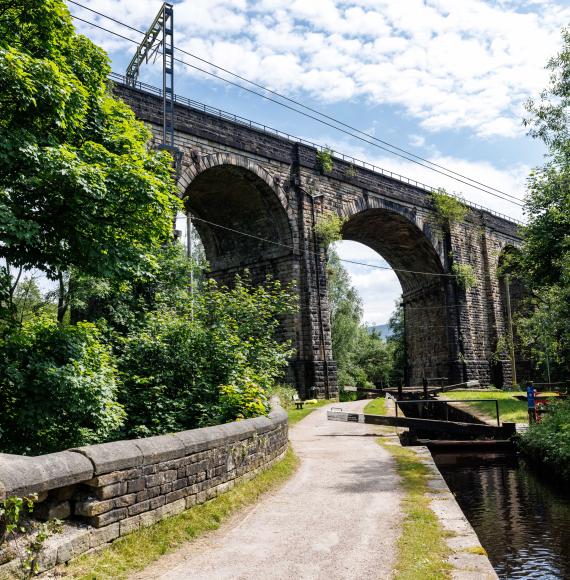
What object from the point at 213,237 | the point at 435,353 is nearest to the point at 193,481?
the point at 213,237

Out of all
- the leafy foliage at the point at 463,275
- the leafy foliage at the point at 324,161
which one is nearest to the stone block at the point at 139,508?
the leafy foliage at the point at 324,161

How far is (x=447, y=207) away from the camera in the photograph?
3077 cm

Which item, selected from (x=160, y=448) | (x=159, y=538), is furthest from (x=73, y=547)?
(x=160, y=448)

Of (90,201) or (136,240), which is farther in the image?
(136,240)

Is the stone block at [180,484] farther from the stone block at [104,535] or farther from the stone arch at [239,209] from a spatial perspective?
the stone arch at [239,209]

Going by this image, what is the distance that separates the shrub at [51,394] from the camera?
7250mm

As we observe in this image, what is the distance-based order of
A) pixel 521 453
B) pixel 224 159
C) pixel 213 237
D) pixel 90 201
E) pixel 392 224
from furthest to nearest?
pixel 392 224 < pixel 213 237 < pixel 224 159 < pixel 521 453 < pixel 90 201

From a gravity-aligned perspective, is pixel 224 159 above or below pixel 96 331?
above

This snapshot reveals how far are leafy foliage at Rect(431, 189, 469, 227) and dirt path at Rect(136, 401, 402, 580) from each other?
24.3m

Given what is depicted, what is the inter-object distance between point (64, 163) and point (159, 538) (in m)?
5.02

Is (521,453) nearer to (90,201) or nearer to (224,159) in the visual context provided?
(90,201)

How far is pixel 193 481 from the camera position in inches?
230

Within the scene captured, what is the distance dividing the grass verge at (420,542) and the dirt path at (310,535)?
0.11m

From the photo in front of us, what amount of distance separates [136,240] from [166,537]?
18.9 ft
